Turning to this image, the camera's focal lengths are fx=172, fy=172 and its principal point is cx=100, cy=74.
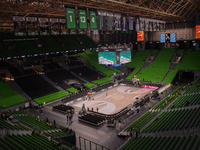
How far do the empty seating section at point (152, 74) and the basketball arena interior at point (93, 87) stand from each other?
0.24m

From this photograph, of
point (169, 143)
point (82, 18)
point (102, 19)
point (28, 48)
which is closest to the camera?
point (169, 143)

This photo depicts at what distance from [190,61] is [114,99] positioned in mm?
26091

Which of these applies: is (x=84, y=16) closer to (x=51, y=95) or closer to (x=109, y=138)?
(x=109, y=138)

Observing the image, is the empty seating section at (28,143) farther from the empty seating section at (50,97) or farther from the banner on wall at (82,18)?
the empty seating section at (50,97)

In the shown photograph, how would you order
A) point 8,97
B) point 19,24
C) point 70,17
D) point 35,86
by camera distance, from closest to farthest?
point 70,17, point 19,24, point 8,97, point 35,86

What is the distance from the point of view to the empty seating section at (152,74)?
4219cm

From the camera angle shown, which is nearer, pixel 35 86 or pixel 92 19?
pixel 92 19

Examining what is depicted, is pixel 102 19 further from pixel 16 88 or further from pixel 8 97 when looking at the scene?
pixel 16 88

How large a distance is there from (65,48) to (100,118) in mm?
26997

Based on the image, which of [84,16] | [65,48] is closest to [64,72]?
[65,48]

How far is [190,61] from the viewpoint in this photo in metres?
45.3

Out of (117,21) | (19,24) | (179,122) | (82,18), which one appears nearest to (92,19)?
(82,18)

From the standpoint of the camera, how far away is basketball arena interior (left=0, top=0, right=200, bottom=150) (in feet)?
52.1

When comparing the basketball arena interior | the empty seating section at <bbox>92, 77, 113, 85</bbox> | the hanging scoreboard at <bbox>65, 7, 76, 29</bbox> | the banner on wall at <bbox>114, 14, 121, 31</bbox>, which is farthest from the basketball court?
the hanging scoreboard at <bbox>65, 7, 76, 29</bbox>
